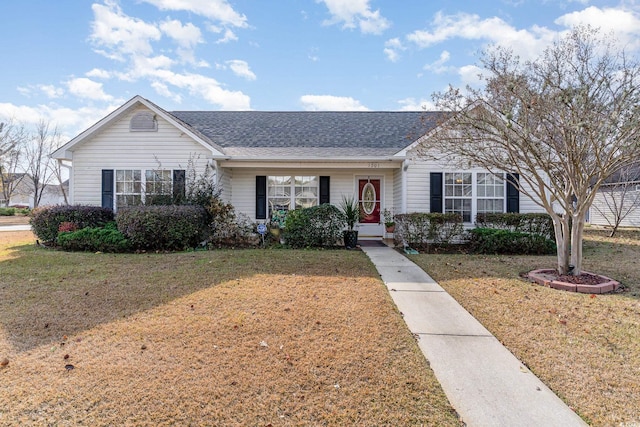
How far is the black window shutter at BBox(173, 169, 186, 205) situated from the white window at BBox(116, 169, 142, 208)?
128 cm

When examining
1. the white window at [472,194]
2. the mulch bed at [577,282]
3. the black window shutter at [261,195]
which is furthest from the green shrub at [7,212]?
the mulch bed at [577,282]

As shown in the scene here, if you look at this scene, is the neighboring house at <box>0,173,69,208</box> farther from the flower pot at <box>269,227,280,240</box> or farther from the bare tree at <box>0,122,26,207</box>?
the flower pot at <box>269,227,280,240</box>

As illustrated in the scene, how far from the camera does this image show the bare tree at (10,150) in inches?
1098

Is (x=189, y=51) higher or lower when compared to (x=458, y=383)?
higher

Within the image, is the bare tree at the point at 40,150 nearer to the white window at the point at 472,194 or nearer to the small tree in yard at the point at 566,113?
the white window at the point at 472,194

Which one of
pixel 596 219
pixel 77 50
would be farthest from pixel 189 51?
pixel 596 219

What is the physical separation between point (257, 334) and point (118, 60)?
48.0 ft

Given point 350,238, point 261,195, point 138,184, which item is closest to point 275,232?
point 261,195

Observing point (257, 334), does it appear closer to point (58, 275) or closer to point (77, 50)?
point (58, 275)

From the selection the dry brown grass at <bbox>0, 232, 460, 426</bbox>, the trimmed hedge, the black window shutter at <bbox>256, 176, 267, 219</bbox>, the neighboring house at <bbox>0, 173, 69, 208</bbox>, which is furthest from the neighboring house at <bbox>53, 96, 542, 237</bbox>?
the neighboring house at <bbox>0, 173, 69, 208</bbox>

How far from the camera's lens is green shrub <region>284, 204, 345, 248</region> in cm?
946

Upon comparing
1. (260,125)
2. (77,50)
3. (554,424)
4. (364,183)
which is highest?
(77,50)

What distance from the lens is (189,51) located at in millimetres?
12914

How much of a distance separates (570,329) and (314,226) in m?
6.54
